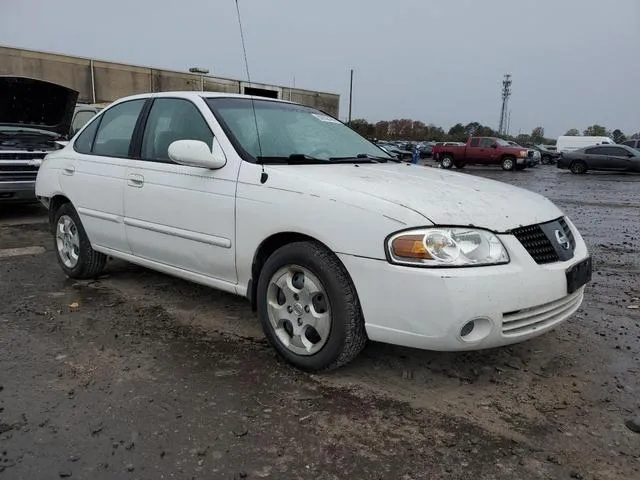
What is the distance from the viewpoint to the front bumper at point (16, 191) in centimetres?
784

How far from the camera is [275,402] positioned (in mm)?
2941

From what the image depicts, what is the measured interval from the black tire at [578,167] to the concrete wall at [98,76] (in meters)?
16.2

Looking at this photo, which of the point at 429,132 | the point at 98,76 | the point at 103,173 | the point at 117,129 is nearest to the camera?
the point at 103,173

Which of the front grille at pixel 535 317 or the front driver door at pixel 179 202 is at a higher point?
the front driver door at pixel 179 202

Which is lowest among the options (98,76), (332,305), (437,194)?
(332,305)

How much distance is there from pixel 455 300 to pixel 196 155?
6.02 feet

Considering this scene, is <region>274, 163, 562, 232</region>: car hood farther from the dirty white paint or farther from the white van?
the white van

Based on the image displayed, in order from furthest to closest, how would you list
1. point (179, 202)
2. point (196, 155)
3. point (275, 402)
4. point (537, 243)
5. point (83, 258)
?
point (83, 258)
point (179, 202)
point (196, 155)
point (537, 243)
point (275, 402)

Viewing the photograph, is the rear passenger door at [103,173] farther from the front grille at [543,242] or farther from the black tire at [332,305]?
the front grille at [543,242]

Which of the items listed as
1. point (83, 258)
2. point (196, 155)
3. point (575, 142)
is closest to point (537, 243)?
point (196, 155)

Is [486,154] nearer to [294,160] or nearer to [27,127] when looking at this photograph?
[27,127]

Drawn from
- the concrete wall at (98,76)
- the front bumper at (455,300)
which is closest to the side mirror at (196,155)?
the front bumper at (455,300)

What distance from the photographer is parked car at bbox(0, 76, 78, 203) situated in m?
7.91

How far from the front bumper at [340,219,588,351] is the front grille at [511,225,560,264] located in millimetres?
52
